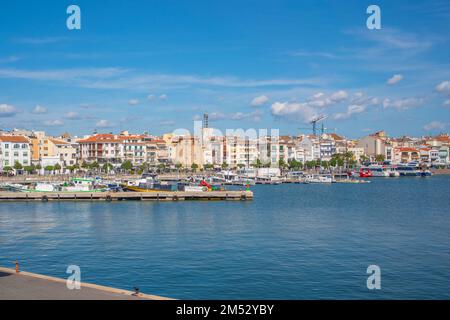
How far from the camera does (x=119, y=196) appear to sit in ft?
168

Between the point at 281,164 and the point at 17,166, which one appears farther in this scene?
the point at 281,164

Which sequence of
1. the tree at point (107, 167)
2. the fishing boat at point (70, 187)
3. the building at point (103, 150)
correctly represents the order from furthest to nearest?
the building at point (103, 150) < the tree at point (107, 167) < the fishing boat at point (70, 187)

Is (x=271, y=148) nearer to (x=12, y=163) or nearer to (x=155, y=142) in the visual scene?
(x=155, y=142)

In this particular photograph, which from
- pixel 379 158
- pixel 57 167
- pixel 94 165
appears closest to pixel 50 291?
pixel 57 167

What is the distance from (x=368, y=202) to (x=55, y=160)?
188ft

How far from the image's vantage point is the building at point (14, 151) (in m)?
81.4

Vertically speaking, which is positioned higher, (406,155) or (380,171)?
(406,155)

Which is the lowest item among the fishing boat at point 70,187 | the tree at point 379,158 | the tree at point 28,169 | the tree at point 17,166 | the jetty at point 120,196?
the jetty at point 120,196

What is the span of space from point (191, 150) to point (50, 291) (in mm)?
91433

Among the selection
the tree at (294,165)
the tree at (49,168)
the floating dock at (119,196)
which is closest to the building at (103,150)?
the tree at (49,168)

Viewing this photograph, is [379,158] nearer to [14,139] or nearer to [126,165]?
[126,165]

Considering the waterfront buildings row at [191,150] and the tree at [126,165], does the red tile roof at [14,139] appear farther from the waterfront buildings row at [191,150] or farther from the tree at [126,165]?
the tree at [126,165]

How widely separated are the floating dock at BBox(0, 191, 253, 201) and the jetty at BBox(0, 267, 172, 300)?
1461 inches
